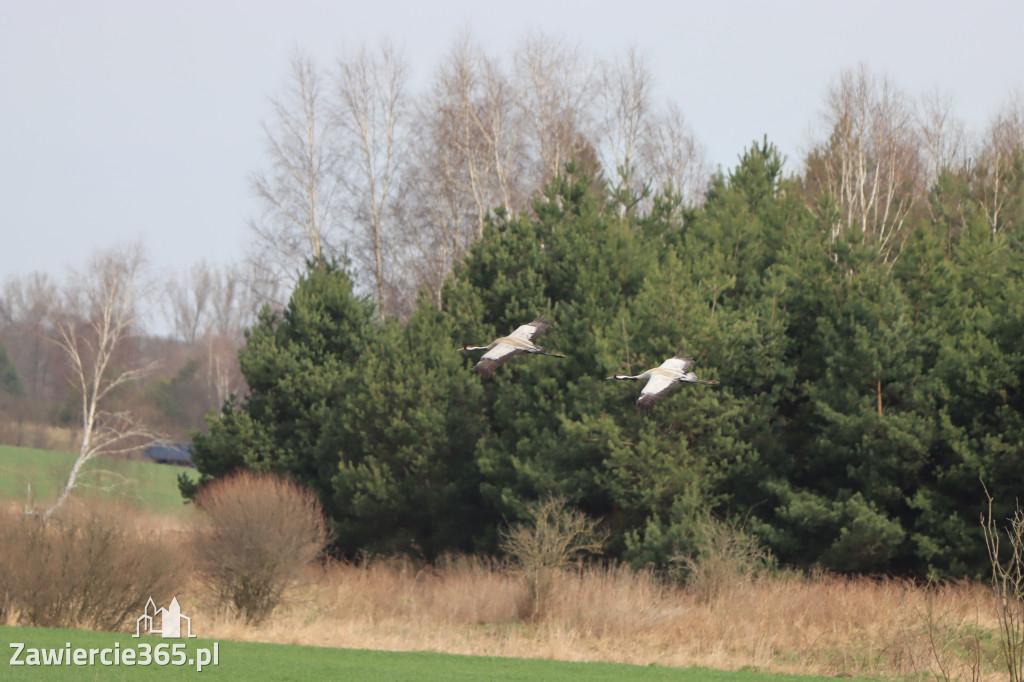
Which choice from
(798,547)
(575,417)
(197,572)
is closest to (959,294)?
(798,547)

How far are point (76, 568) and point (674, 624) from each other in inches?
457

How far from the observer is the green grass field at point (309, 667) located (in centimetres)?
1706

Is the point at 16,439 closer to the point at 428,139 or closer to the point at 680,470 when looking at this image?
the point at 428,139

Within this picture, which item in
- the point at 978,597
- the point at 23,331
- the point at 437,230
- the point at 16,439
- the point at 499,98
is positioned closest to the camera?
the point at 978,597

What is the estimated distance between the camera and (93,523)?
2094 cm

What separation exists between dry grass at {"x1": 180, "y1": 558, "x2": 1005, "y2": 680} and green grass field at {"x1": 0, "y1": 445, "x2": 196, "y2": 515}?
438 centimetres

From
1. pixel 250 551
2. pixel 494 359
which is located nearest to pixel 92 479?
pixel 250 551

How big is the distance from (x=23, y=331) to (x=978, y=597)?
66.3 metres

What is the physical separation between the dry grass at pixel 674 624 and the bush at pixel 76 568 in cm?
241

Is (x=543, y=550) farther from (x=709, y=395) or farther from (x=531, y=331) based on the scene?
(x=531, y=331)

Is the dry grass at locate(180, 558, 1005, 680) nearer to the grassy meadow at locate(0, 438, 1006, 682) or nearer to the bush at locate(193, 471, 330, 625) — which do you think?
the grassy meadow at locate(0, 438, 1006, 682)

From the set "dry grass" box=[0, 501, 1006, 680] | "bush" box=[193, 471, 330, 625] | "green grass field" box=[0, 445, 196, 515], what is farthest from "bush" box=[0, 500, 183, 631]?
"bush" box=[193, 471, 330, 625]

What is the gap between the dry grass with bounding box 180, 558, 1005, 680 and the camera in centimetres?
1934

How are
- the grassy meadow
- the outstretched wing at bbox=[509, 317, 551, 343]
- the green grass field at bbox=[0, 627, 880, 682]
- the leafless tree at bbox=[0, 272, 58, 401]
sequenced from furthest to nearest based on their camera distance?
the leafless tree at bbox=[0, 272, 58, 401]
the grassy meadow
the green grass field at bbox=[0, 627, 880, 682]
the outstretched wing at bbox=[509, 317, 551, 343]
